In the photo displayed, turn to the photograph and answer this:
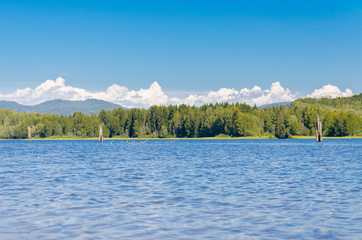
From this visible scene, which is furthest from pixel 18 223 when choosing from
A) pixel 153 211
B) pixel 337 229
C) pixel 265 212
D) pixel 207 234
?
pixel 337 229

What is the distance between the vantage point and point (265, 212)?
20.8 m

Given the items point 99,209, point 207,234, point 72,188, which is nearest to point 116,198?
point 99,209

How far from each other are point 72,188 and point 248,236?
17876mm

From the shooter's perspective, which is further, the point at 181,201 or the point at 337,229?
the point at 181,201

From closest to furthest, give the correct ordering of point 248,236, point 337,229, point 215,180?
point 248,236
point 337,229
point 215,180

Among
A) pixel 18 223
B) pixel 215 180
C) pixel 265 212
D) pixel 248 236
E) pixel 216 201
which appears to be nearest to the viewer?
pixel 248 236

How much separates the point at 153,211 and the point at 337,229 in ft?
29.5

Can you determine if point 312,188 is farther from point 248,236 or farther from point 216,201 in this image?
point 248,236

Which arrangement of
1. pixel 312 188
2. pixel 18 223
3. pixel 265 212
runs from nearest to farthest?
1. pixel 18 223
2. pixel 265 212
3. pixel 312 188

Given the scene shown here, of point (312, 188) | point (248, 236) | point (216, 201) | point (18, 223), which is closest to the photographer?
point (248, 236)

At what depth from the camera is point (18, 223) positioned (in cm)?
1873

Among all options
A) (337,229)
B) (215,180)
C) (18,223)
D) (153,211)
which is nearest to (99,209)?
(153,211)

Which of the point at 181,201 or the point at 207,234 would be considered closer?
the point at 207,234

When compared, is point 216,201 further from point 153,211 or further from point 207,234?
point 207,234
